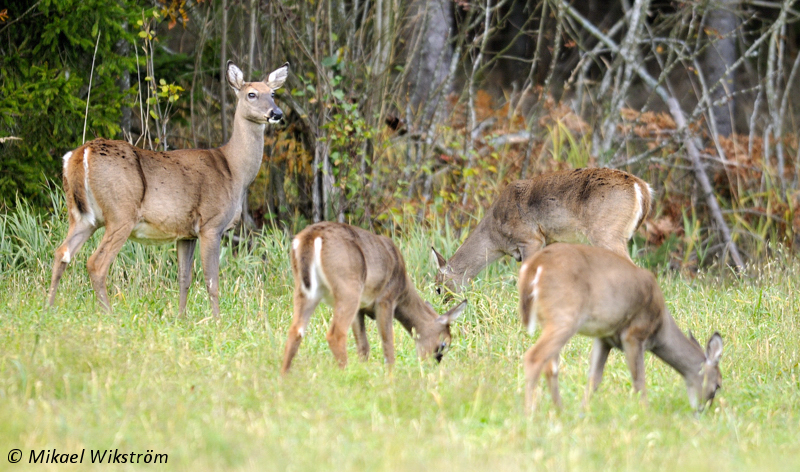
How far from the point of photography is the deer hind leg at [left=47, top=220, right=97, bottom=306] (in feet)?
22.0

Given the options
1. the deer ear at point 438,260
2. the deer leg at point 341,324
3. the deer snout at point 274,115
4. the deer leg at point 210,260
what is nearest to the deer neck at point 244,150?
the deer snout at point 274,115

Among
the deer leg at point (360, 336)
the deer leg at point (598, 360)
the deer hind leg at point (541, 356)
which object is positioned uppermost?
the deer hind leg at point (541, 356)

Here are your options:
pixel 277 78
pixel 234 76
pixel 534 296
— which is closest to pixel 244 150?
pixel 234 76

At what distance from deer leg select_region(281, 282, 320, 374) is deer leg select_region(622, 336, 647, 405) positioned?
1.70m

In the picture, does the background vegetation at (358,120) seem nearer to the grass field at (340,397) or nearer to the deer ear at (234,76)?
the deer ear at (234,76)

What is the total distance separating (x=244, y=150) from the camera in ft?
24.9

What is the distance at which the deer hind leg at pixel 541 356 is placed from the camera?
4.45m

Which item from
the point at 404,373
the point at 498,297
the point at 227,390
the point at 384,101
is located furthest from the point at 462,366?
the point at 384,101

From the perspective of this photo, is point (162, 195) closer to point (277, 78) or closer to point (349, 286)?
point (277, 78)

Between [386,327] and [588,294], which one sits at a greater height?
[588,294]

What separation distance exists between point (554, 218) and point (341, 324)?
11.4 ft

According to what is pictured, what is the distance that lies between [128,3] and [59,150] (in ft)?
4.92

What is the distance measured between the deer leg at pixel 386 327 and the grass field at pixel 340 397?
4.3 inches

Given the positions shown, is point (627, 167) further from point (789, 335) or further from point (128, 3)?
point (128, 3)
